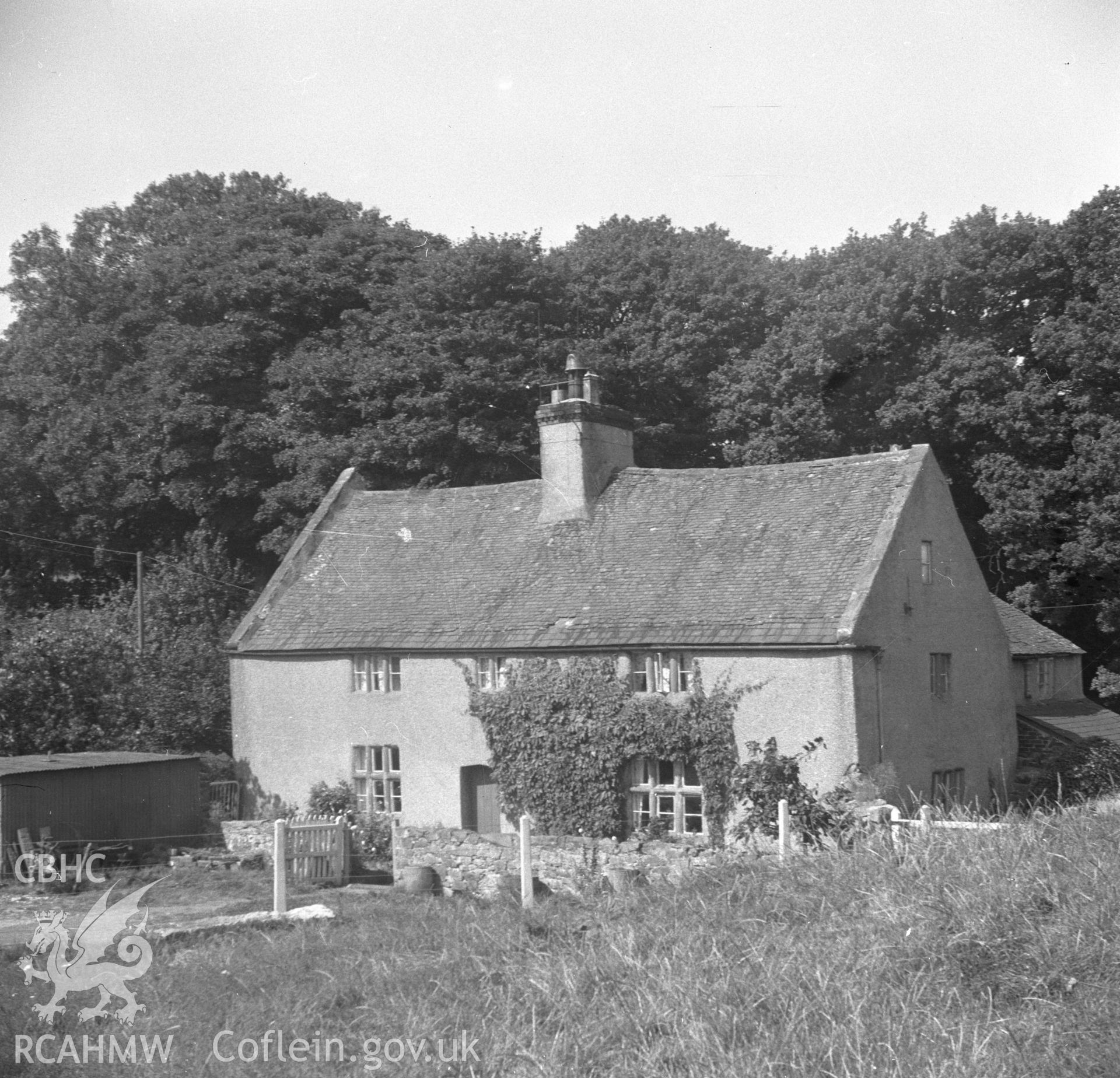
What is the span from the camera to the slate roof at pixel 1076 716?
27984mm

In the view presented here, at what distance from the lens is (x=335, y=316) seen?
44594 millimetres

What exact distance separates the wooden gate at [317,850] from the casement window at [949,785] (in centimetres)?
1060

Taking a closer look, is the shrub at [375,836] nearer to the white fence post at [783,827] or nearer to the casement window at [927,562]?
the white fence post at [783,827]

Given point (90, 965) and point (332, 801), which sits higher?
point (90, 965)

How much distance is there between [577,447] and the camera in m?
27.7

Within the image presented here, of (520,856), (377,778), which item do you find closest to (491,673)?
(377,778)

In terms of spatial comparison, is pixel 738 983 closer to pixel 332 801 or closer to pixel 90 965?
pixel 90 965

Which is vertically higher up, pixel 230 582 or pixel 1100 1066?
pixel 230 582

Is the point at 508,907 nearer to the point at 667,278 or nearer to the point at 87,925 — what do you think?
the point at 87,925

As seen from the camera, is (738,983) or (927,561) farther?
(927,561)

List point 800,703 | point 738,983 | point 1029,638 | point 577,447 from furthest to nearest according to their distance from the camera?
1. point 1029,638
2. point 577,447
3. point 800,703
4. point 738,983

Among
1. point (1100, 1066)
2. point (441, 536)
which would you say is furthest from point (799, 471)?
point (1100, 1066)

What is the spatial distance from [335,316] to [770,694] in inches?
1091

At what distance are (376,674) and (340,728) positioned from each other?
148 centimetres
